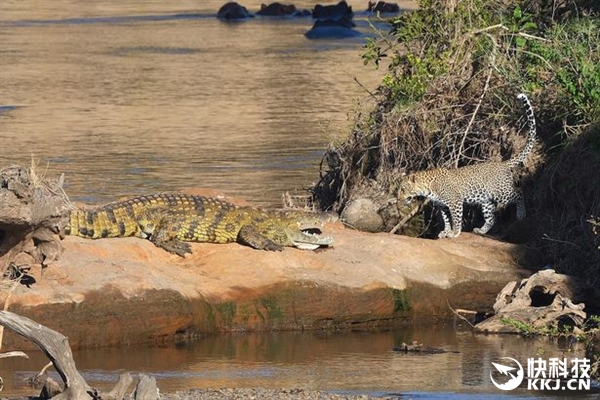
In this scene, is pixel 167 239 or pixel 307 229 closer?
pixel 167 239

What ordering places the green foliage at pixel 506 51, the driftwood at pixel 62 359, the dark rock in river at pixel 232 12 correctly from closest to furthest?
the driftwood at pixel 62 359 < the green foliage at pixel 506 51 < the dark rock in river at pixel 232 12

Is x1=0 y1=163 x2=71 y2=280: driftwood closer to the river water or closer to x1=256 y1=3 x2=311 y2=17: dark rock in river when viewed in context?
the river water

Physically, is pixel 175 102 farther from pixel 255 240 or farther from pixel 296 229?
pixel 255 240

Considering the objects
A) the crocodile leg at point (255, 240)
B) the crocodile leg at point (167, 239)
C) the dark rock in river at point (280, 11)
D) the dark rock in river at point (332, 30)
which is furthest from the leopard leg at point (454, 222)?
the dark rock in river at point (280, 11)

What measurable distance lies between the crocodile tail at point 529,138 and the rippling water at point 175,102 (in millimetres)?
3034

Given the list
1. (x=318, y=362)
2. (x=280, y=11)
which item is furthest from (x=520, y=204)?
(x=280, y=11)

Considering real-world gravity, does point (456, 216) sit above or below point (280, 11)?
above

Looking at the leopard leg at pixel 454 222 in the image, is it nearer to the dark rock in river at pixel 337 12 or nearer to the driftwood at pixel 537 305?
the driftwood at pixel 537 305

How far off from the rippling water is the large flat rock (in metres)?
4.06

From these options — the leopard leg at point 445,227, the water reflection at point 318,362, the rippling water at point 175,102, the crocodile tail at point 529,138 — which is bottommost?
the rippling water at point 175,102

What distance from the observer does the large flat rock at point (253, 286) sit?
10.8m

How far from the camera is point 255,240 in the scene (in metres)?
12.2

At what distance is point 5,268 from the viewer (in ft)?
34.4

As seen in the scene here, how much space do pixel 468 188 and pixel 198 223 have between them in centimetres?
255
